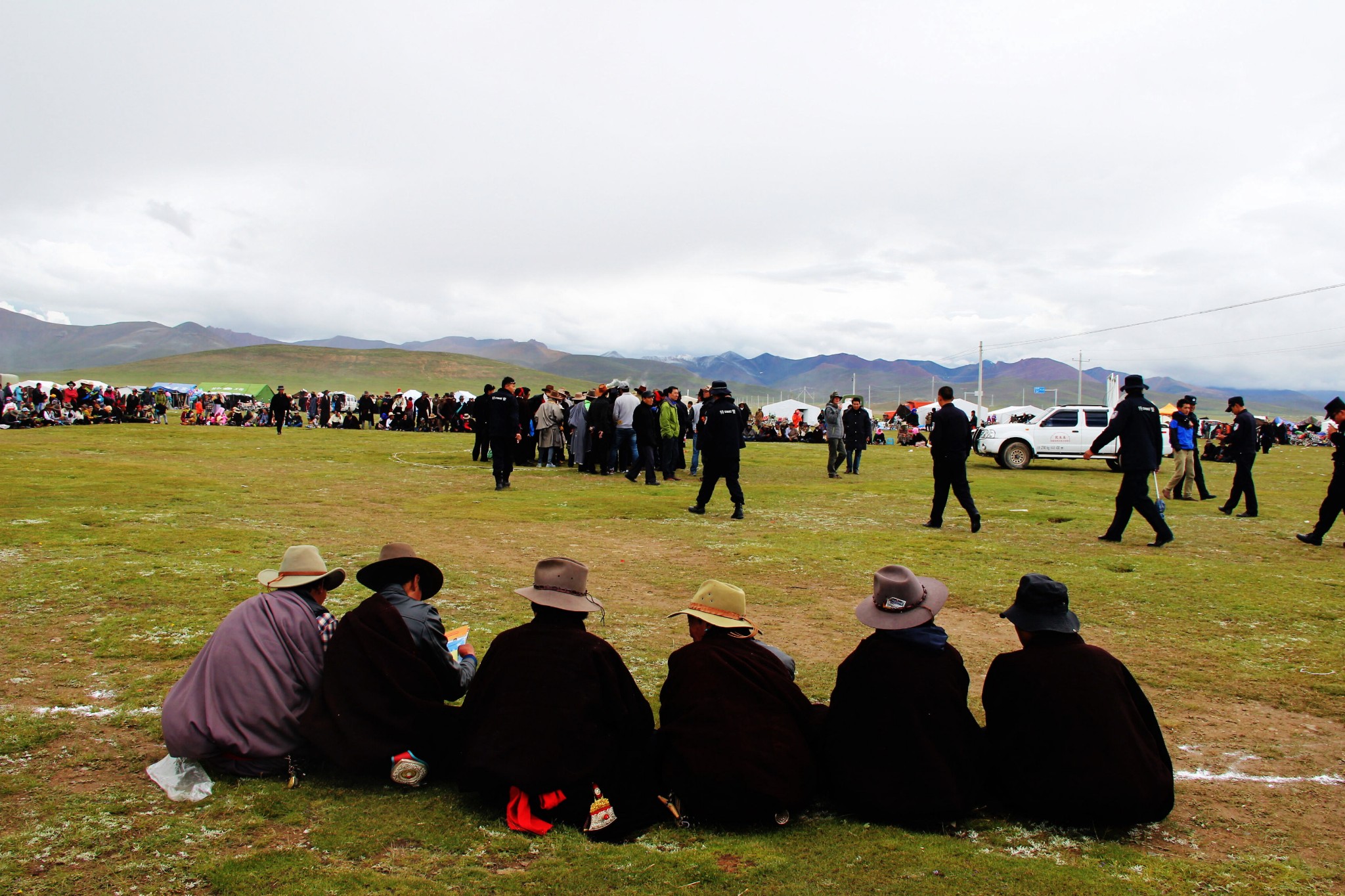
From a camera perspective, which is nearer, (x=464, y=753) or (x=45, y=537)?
(x=464, y=753)

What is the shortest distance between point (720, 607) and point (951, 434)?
836 cm

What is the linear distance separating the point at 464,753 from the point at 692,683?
1.03 m

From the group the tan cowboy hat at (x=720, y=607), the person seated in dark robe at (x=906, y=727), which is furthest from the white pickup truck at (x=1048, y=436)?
the tan cowboy hat at (x=720, y=607)

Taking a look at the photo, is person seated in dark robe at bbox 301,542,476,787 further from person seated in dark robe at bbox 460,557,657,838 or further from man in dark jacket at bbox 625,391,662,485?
man in dark jacket at bbox 625,391,662,485

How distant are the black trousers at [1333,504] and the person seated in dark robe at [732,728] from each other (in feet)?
32.0

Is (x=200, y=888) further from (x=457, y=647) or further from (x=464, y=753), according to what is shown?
(x=457, y=647)

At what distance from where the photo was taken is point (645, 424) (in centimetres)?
1677

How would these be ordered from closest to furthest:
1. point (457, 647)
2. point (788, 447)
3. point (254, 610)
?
point (254, 610) < point (457, 647) < point (788, 447)

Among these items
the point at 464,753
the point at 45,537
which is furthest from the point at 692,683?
the point at 45,537

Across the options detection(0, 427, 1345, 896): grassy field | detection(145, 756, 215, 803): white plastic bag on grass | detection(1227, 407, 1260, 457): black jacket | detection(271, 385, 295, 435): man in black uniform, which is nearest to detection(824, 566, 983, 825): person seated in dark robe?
detection(0, 427, 1345, 896): grassy field

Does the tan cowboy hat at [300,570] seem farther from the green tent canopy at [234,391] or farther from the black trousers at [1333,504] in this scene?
the green tent canopy at [234,391]

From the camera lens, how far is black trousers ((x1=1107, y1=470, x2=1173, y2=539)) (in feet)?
33.9

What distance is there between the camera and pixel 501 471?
1540 centimetres

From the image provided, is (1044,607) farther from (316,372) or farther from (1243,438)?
(316,372)
